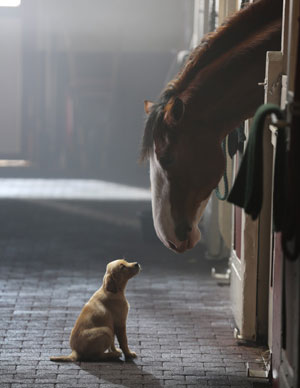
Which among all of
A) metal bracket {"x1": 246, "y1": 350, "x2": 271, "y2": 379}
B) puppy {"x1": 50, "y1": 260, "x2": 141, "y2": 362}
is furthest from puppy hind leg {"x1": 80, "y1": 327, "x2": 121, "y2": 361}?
metal bracket {"x1": 246, "y1": 350, "x2": 271, "y2": 379}

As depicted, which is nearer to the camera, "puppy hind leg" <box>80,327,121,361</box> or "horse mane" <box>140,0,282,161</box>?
"horse mane" <box>140,0,282,161</box>

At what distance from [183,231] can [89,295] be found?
7.24 feet

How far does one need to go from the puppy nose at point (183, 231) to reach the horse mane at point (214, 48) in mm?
348

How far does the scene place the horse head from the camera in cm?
395

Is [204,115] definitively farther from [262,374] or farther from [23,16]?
[23,16]

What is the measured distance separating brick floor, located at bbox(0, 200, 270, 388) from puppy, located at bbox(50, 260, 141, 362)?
0.23 feet

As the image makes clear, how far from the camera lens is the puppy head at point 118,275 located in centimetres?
476

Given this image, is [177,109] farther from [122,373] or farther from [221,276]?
[221,276]

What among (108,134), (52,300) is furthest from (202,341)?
(108,134)

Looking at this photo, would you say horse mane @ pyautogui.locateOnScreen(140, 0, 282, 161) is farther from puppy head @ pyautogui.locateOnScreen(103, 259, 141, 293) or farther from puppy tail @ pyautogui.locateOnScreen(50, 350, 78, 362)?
puppy tail @ pyautogui.locateOnScreen(50, 350, 78, 362)

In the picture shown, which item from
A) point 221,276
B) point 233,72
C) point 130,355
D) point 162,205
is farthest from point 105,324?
point 221,276

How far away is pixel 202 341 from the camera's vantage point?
515 cm

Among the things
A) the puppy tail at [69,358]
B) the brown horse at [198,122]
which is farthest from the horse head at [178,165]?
the puppy tail at [69,358]

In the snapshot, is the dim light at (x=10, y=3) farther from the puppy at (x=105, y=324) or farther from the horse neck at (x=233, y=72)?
the horse neck at (x=233, y=72)
